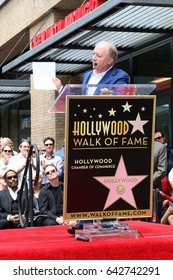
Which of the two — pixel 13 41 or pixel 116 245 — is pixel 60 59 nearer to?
pixel 13 41

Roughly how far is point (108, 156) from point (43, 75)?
1.53 meters

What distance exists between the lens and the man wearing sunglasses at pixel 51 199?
31.2ft

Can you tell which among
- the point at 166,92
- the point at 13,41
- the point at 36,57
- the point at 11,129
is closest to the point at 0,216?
the point at 166,92

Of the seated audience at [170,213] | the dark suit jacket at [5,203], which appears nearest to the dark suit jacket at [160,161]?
the seated audience at [170,213]

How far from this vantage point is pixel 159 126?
15.3 meters

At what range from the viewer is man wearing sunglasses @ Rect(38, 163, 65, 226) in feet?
31.2

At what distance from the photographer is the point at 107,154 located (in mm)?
4641

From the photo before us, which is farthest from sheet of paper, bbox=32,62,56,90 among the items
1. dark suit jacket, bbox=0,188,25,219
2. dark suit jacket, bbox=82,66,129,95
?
dark suit jacket, bbox=0,188,25,219

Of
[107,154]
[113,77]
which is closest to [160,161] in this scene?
[113,77]

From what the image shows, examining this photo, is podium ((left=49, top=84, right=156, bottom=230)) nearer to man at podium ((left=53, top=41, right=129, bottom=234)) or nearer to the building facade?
man at podium ((left=53, top=41, right=129, bottom=234))

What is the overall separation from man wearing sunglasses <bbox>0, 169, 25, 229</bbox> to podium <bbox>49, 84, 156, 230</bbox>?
15.5 feet

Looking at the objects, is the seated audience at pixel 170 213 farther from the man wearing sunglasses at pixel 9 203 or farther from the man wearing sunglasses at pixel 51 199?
the man wearing sunglasses at pixel 9 203

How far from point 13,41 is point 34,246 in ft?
69.7

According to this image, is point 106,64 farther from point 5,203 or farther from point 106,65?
point 5,203
